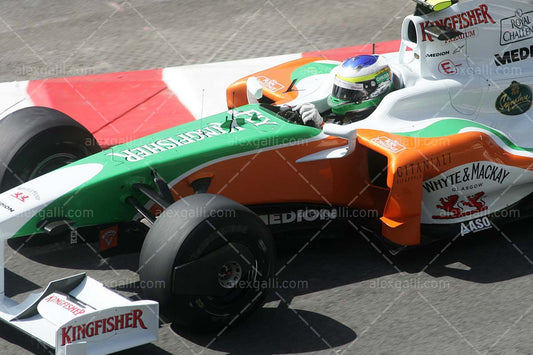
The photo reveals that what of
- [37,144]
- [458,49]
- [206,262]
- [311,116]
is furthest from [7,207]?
[458,49]

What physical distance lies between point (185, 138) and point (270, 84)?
4.73 ft

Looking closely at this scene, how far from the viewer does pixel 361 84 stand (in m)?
6.34

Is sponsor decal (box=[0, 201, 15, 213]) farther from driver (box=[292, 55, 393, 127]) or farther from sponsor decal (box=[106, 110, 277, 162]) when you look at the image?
driver (box=[292, 55, 393, 127])

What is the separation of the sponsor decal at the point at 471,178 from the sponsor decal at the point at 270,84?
64.9 inches

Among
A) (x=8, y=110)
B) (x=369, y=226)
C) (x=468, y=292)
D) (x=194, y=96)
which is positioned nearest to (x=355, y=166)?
(x=369, y=226)

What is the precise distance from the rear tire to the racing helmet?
1.92 metres

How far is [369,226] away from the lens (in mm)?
6137

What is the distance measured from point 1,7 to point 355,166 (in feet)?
23.7

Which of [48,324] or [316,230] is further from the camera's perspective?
[316,230]

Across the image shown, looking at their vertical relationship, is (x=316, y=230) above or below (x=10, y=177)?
below

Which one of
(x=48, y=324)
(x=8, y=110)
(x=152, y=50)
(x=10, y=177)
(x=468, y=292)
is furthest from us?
(x=152, y=50)

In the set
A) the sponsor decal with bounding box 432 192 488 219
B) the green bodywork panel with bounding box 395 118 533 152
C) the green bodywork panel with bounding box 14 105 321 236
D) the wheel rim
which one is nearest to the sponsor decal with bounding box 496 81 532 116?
the green bodywork panel with bounding box 395 118 533 152

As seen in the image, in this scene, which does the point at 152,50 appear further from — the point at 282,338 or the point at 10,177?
the point at 282,338

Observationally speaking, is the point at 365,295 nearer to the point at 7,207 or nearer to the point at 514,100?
the point at 514,100
